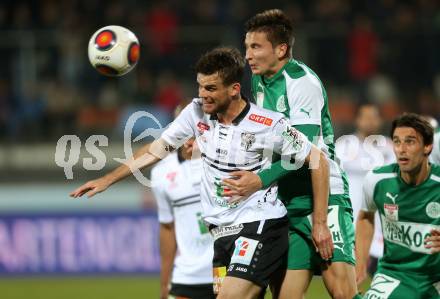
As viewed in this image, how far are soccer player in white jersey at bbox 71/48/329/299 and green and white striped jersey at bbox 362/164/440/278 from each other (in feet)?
3.35

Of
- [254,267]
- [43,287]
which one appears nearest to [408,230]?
[254,267]

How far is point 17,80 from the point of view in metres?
14.2

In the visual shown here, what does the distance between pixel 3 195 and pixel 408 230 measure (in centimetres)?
908

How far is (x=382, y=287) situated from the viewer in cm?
639

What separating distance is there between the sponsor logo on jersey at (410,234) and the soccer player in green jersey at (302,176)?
1.61 feet

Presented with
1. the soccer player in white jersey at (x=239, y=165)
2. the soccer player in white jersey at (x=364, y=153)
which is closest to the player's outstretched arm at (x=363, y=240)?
the soccer player in white jersey at (x=239, y=165)

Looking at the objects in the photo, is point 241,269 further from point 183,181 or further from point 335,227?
point 183,181

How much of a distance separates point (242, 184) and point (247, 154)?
252mm

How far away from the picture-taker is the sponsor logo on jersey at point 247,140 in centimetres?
567

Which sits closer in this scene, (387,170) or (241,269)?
(241,269)

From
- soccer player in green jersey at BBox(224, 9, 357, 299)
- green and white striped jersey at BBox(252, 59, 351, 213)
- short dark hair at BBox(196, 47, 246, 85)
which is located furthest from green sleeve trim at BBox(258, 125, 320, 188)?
short dark hair at BBox(196, 47, 246, 85)

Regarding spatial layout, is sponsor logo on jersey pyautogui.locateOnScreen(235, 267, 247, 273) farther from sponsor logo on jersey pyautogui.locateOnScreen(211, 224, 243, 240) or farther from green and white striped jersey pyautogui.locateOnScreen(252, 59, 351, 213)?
green and white striped jersey pyautogui.locateOnScreen(252, 59, 351, 213)

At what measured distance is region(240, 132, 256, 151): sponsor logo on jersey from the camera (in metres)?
5.67

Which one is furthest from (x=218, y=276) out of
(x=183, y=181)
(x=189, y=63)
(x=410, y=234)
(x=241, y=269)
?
(x=189, y=63)
